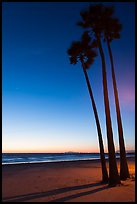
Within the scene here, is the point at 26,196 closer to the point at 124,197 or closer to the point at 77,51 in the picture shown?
the point at 124,197

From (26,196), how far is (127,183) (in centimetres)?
590

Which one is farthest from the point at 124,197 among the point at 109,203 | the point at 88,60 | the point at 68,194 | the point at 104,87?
the point at 88,60

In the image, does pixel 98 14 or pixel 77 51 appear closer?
pixel 98 14

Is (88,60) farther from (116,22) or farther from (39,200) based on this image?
(39,200)

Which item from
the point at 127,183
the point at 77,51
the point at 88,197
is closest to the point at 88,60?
the point at 77,51

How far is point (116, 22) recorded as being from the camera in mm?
16312

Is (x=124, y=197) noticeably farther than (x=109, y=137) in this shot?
No

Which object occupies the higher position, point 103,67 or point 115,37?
point 115,37

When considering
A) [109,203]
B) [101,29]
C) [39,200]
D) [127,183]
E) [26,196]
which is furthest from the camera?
[101,29]

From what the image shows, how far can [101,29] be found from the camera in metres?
16.2

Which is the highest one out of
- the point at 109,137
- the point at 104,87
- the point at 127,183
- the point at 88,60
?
the point at 88,60

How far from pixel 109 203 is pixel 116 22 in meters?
10.8

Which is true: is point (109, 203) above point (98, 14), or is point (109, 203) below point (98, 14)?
below

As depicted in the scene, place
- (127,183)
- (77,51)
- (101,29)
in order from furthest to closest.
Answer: (77,51)
(101,29)
(127,183)
